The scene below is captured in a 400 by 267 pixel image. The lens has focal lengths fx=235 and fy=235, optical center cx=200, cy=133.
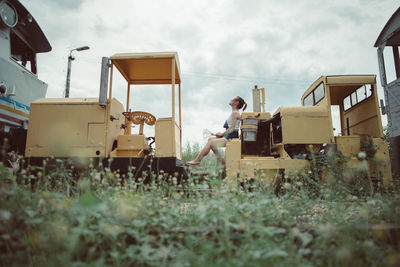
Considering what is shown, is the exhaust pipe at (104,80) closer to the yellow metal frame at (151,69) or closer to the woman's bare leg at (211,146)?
the yellow metal frame at (151,69)

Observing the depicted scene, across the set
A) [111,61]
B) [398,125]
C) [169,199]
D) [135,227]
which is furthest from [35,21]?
[398,125]

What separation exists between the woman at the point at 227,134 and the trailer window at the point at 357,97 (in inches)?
93.0

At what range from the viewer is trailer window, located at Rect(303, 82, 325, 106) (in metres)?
4.82

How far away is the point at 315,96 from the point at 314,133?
1.30 metres

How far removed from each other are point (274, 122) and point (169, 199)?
10.1 feet

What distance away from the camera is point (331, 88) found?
5.17 m

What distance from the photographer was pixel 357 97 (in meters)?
5.06

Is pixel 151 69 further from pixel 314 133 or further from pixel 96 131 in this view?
pixel 314 133

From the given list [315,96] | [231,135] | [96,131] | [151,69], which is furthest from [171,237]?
[315,96]

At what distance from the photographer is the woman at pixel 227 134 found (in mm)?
4824

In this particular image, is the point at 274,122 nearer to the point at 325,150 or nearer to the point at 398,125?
the point at 325,150

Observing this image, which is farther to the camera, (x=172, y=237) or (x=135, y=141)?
(x=135, y=141)

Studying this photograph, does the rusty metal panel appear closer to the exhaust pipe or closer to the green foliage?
the green foliage

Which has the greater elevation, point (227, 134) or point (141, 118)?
point (141, 118)
